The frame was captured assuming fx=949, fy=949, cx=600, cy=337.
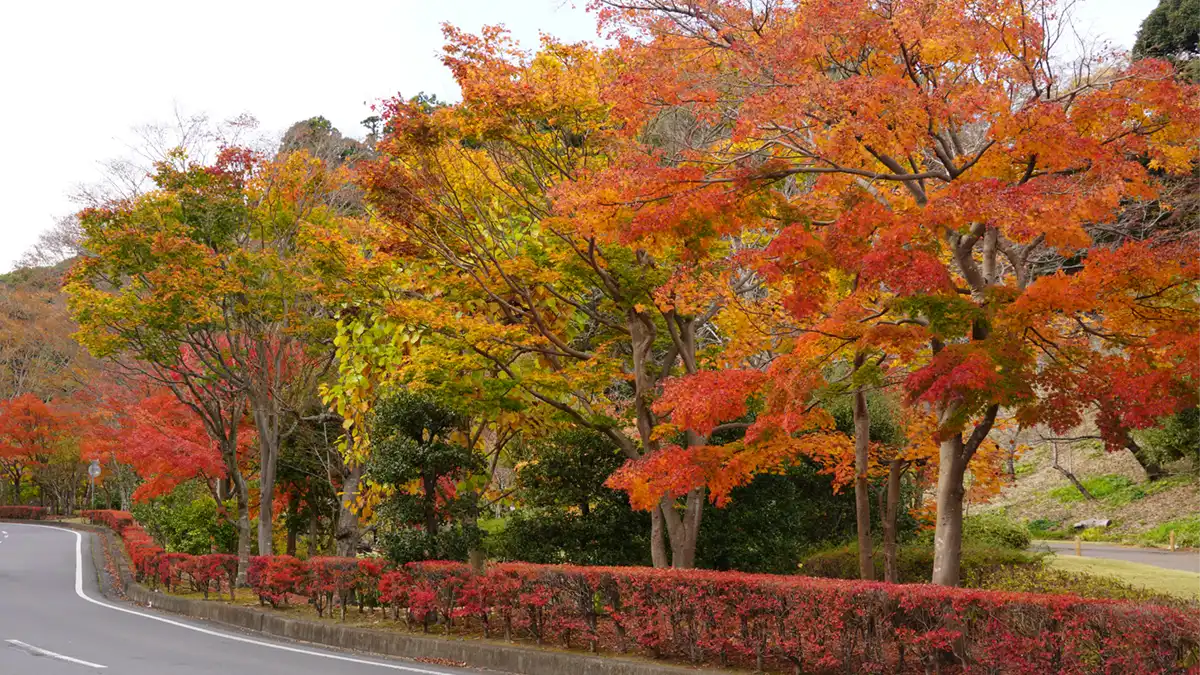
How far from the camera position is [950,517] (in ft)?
31.3

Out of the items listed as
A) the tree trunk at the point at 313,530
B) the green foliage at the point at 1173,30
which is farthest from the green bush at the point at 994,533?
the green foliage at the point at 1173,30

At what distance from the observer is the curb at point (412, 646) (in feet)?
33.2

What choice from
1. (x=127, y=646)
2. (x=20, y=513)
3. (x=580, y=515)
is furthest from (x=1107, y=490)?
(x=20, y=513)


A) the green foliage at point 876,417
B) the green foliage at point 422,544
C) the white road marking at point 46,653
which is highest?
the green foliage at point 876,417

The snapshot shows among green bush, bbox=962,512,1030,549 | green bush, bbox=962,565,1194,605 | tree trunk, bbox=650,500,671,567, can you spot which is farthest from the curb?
green bush, bbox=962,512,1030,549

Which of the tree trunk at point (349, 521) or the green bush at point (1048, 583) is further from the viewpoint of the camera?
the tree trunk at point (349, 521)

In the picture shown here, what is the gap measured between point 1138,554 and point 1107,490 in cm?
839

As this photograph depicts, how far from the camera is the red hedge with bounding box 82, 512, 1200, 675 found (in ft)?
23.7

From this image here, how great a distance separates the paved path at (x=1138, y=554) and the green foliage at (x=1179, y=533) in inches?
28.0

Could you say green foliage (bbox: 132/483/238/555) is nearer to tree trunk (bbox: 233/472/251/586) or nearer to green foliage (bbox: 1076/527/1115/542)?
tree trunk (bbox: 233/472/251/586)

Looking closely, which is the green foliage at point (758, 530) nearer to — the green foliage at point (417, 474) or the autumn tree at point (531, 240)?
the autumn tree at point (531, 240)

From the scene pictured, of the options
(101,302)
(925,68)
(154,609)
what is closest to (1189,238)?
(925,68)

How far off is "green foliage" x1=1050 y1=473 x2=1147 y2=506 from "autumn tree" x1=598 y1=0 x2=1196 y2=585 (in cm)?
2763

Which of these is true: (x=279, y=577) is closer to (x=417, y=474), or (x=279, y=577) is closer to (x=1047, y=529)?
(x=417, y=474)
